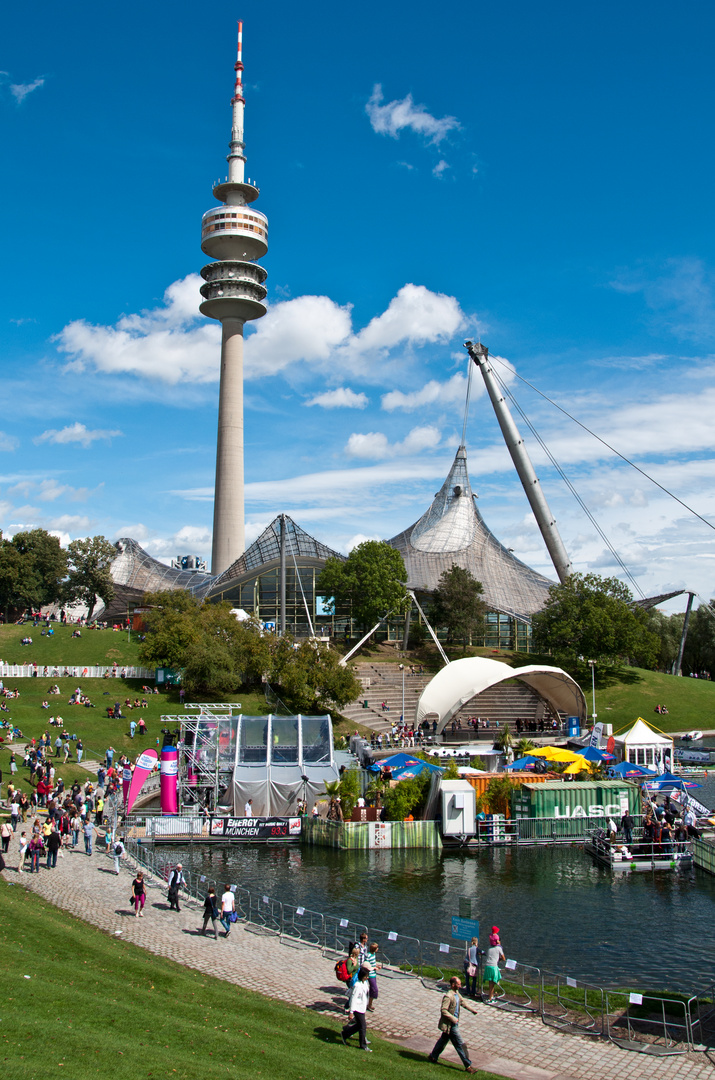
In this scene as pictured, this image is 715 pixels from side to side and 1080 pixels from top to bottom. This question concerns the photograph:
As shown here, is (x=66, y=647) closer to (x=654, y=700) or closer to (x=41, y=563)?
(x=41, y=563)

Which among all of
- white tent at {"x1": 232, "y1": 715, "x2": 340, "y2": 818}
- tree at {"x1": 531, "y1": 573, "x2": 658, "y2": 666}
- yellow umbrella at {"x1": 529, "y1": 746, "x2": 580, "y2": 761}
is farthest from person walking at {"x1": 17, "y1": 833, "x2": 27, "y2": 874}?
tree at {"x1": 531, "y1": 573, "x2": 658, "y2": 666}

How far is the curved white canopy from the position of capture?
45188mm

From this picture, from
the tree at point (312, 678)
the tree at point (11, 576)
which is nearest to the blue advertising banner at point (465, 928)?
the tree at point (312, 678)

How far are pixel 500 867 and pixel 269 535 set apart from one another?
179ft

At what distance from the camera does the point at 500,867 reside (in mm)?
24703

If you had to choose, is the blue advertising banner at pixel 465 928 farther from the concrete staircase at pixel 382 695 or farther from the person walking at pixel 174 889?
the concrete staircase at pixel 382 695

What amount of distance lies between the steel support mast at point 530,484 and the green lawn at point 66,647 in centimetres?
3576

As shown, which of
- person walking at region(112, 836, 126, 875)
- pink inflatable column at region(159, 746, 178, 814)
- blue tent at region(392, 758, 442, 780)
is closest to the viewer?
person walking at region(112, 836, 126, 875)

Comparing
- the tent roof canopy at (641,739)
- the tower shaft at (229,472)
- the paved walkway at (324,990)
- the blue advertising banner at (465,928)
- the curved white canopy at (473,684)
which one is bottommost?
the paved walkway at (324,990)

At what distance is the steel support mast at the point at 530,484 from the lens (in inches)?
2781

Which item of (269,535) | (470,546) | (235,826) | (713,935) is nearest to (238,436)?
(269,535)

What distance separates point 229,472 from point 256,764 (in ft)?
199

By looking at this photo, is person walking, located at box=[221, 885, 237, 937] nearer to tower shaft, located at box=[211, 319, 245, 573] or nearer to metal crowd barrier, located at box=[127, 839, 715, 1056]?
metal crowd barrier, located at box=[127, 839, 715, 1056]

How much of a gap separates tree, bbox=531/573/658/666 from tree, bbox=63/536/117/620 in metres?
45.0
